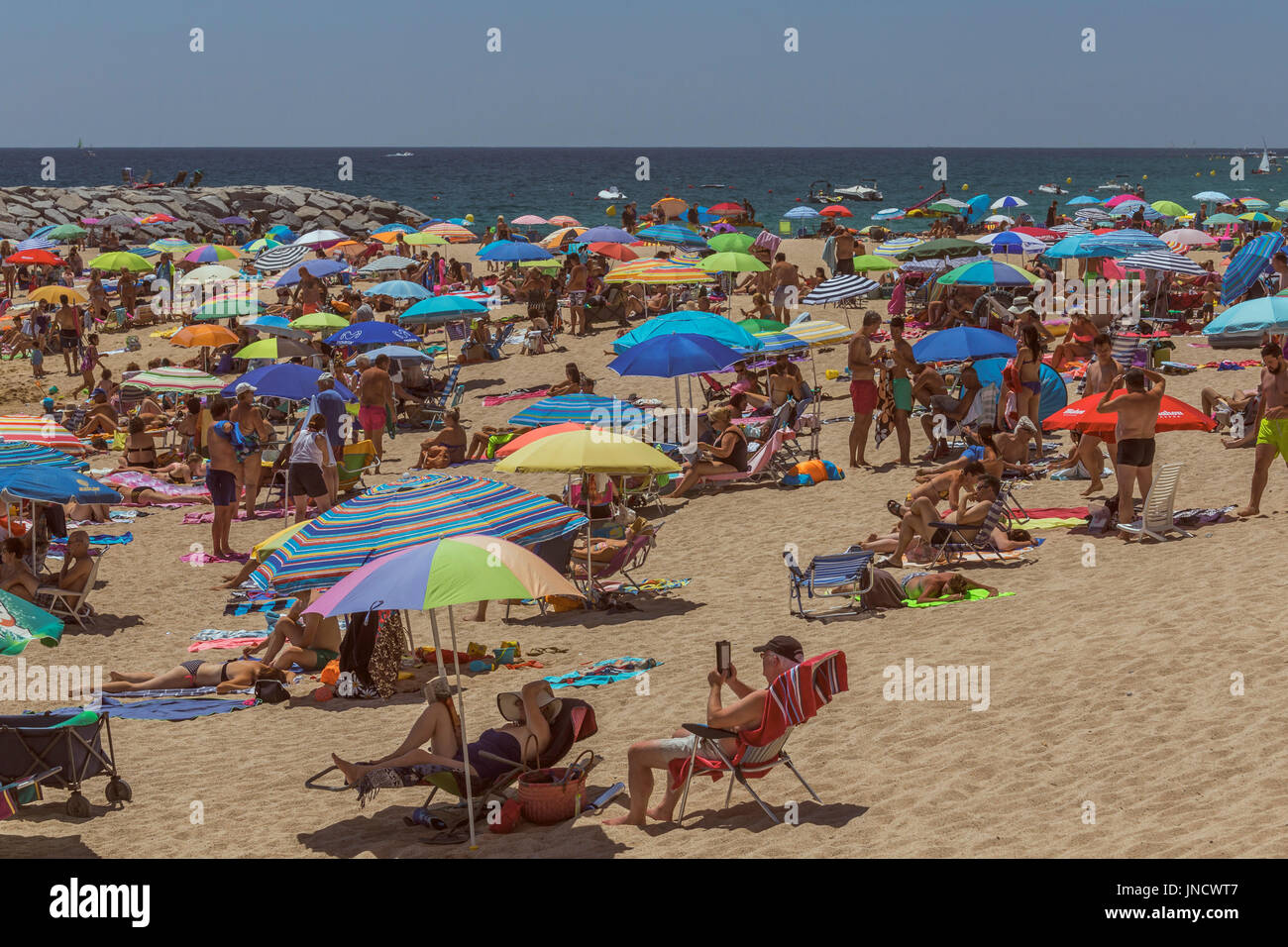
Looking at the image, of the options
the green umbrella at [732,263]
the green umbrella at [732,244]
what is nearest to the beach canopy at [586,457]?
the green umbrella at [732,263]

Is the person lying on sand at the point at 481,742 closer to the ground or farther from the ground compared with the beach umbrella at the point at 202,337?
closer to the ground

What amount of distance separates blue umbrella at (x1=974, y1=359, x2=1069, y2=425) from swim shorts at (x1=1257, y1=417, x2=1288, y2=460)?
359 centimetres

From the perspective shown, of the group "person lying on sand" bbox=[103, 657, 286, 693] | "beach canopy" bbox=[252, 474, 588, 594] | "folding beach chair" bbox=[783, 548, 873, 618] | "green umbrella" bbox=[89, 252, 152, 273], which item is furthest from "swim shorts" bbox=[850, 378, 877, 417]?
"green umbrella" bbox=[89, 252, 152, 273]

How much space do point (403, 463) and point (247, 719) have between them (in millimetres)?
7959

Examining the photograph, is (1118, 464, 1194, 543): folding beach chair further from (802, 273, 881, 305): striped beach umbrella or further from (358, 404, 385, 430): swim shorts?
(358, 404, 385, 430): swim shorts

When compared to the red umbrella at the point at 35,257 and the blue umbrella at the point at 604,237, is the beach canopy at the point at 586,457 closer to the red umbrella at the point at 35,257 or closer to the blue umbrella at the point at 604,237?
the blue umbrella at the point at 604,237

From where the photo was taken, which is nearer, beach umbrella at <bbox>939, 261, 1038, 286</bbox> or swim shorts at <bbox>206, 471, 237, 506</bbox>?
swim shorts at <bbox>206, 471, 237, 506</bbox>

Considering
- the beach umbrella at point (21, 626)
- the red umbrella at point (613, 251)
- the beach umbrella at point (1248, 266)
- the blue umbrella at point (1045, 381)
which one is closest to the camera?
the beach umbrella at point (21, 626)

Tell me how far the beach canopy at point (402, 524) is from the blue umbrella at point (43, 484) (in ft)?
8.38

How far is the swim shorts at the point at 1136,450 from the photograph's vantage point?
1033 centimetres

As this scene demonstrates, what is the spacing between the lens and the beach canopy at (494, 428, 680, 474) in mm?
9492

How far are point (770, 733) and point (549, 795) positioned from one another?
1.09 metres

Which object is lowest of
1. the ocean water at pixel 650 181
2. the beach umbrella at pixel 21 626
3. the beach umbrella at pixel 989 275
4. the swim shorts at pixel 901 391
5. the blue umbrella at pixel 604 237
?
the beach umbrella at pixel 21 626

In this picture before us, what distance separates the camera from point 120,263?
86.8ft
